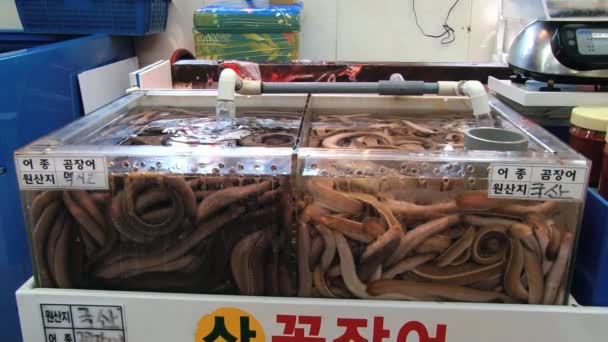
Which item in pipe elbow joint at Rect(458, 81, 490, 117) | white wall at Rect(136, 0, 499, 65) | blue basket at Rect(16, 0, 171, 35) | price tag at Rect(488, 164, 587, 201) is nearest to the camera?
price tag at Rect(488, 164, 587, 201)

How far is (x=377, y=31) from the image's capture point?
2.67 m

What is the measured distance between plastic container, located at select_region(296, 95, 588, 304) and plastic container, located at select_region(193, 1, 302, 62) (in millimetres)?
1614

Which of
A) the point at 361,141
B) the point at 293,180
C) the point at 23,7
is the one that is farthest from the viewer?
the point at 23,7

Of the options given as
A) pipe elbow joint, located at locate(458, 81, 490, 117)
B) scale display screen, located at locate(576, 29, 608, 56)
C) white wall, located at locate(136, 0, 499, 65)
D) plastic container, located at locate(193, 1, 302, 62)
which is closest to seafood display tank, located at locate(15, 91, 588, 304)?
pipe elbow joint, located at locate(458, 81, 490, 117)

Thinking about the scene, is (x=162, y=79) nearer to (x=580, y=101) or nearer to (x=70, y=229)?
(x=70, y=229)

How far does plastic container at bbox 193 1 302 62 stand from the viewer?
90.4 inches

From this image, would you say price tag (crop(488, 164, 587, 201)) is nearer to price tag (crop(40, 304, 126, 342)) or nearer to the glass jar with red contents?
the glass jar with red contents

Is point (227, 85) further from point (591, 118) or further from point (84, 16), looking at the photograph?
point (84, 16)

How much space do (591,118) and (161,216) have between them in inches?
29.3

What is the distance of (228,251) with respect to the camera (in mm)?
808

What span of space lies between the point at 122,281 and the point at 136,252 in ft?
0.22

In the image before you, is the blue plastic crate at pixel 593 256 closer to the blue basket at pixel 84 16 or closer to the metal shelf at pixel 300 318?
the metal shelf at pixel 300 318

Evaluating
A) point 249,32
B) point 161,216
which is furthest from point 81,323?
point 249,32

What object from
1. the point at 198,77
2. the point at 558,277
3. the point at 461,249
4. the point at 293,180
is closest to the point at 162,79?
the point at 198,77
